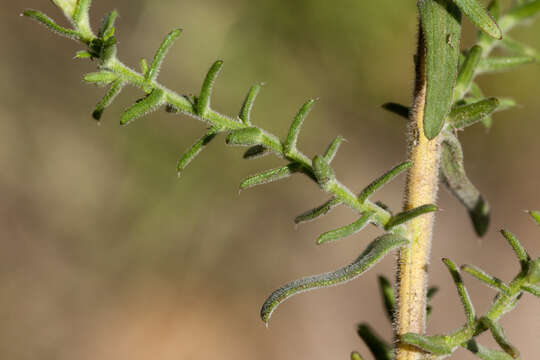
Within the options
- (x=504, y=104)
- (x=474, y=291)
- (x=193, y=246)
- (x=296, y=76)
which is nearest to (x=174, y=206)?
(x=193, y=246)

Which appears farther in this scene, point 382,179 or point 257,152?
point 257,152

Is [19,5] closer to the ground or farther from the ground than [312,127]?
farther from the ground

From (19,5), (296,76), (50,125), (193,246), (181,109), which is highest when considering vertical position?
(19,5)

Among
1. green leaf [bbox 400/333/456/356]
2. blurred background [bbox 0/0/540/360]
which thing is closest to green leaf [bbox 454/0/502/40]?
green leaf [bbox 400/333/456/356]

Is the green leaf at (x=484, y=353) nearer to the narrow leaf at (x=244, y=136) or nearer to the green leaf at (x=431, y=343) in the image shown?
the green leaf at (x=431, y=343)

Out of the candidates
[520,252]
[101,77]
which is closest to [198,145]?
[101,77]

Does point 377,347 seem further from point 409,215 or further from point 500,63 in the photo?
point 500,63

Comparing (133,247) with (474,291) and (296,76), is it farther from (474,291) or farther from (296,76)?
(474,291)
